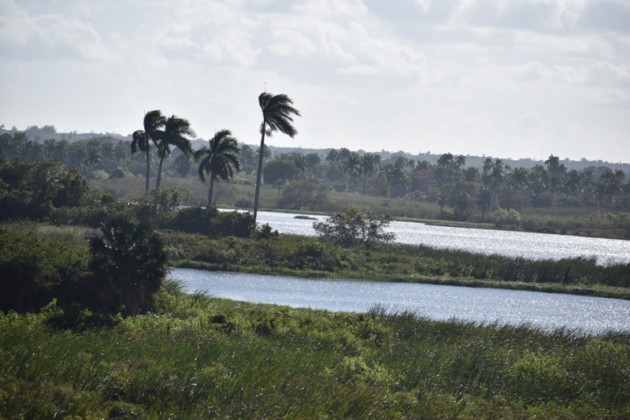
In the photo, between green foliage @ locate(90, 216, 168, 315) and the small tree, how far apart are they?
4347 cm

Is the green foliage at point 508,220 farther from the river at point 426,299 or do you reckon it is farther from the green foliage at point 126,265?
the green foliage at point 126,265

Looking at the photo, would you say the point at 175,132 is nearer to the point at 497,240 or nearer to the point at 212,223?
the point at 212,223

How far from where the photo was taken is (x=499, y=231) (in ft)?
539

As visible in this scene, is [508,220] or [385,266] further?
[508,220]

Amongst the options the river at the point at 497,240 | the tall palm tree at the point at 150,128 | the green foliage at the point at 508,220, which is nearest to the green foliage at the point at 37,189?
the tall palm tree at the point at 150,128

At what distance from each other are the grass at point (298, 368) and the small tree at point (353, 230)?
40.5 metres

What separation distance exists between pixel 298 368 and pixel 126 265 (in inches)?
442

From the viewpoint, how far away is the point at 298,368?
27203 mm

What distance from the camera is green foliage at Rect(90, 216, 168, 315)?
36000 mm

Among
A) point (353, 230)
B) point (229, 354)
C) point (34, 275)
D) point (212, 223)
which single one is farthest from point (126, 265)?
point (353, 230)

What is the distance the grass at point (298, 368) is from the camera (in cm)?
2306

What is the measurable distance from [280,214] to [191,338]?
130 metres

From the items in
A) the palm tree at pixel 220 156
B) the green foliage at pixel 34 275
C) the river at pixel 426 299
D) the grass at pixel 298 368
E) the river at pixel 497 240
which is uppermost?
the palm tree at pixel 220 156

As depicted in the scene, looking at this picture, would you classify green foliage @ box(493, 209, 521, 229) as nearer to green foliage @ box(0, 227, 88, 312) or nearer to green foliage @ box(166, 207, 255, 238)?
green foliage @ box(166, 207, 255, 238)
